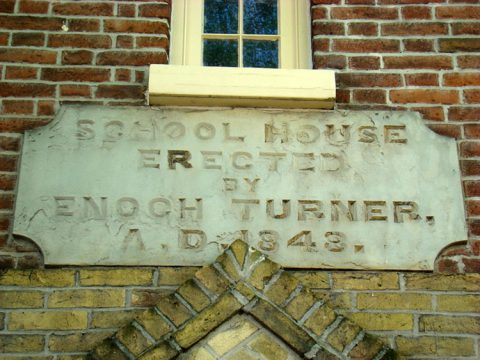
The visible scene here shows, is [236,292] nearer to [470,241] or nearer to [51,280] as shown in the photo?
[51,280]

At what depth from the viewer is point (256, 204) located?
3434 mm

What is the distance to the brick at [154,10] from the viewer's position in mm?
3893

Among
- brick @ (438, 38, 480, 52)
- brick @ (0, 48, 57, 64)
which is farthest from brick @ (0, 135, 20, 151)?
brick @ (438, 38, 480, 52)

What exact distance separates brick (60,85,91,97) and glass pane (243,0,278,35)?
0.98 m

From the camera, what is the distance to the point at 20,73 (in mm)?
3695

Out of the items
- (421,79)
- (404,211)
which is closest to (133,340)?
(404,211)

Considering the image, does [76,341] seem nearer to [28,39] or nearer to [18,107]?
[18,107]

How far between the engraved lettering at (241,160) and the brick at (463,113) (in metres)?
1.04

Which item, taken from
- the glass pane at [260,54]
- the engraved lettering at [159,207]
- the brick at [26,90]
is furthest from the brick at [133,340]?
the glass pane at [260,54]

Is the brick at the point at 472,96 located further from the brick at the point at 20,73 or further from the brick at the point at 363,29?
the brick at the point at 20,73

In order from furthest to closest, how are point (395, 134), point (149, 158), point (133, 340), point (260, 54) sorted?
1. point (260, 54)
2. point (395, 134)
3. point (149, 158)
4. point (133, 340)

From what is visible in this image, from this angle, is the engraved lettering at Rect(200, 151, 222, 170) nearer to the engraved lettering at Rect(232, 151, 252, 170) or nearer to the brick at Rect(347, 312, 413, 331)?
the engraved lettering at Rect(232, 151, 252, 170)

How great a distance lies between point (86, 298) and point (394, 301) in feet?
4.50

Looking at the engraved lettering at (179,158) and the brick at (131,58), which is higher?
the brick at (131,58)
